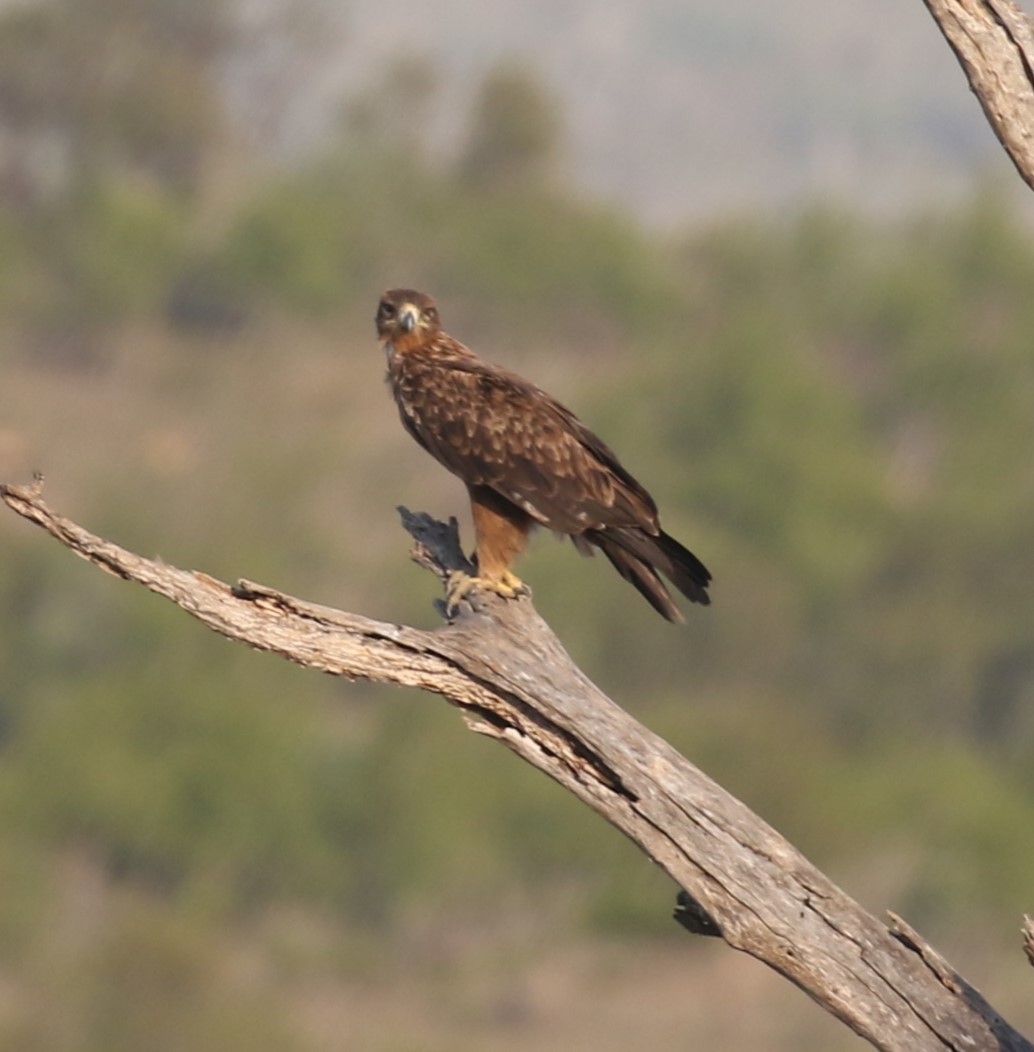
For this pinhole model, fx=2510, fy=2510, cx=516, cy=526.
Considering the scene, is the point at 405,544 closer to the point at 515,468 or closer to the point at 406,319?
the point at 406,319

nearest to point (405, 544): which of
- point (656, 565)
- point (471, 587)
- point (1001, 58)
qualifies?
point (656, 565)

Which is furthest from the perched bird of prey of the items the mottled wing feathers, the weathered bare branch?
→ the weathered bare branch

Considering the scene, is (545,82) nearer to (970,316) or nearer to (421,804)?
(970,316)

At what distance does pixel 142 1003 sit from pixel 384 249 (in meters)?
45.0

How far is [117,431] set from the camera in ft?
210

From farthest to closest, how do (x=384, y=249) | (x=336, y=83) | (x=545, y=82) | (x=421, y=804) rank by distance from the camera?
(x=336, y=83), (x=545, y=82), (x=384, y=249), (x=421, y=804)

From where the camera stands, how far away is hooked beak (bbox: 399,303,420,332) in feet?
29.9

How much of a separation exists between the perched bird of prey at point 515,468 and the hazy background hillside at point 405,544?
2033 millimetres

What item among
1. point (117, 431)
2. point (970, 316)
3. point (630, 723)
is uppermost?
point (970, 316)

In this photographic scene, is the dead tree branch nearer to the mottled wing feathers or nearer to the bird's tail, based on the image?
the bird's tail

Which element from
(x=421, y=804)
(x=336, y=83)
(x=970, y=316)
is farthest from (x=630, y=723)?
(x=336, y=83)

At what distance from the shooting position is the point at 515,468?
830 centimetres

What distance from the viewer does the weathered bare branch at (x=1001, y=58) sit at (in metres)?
6.41

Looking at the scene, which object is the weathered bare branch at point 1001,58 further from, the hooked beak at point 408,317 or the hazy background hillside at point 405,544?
the hooked beak at point 408,317
